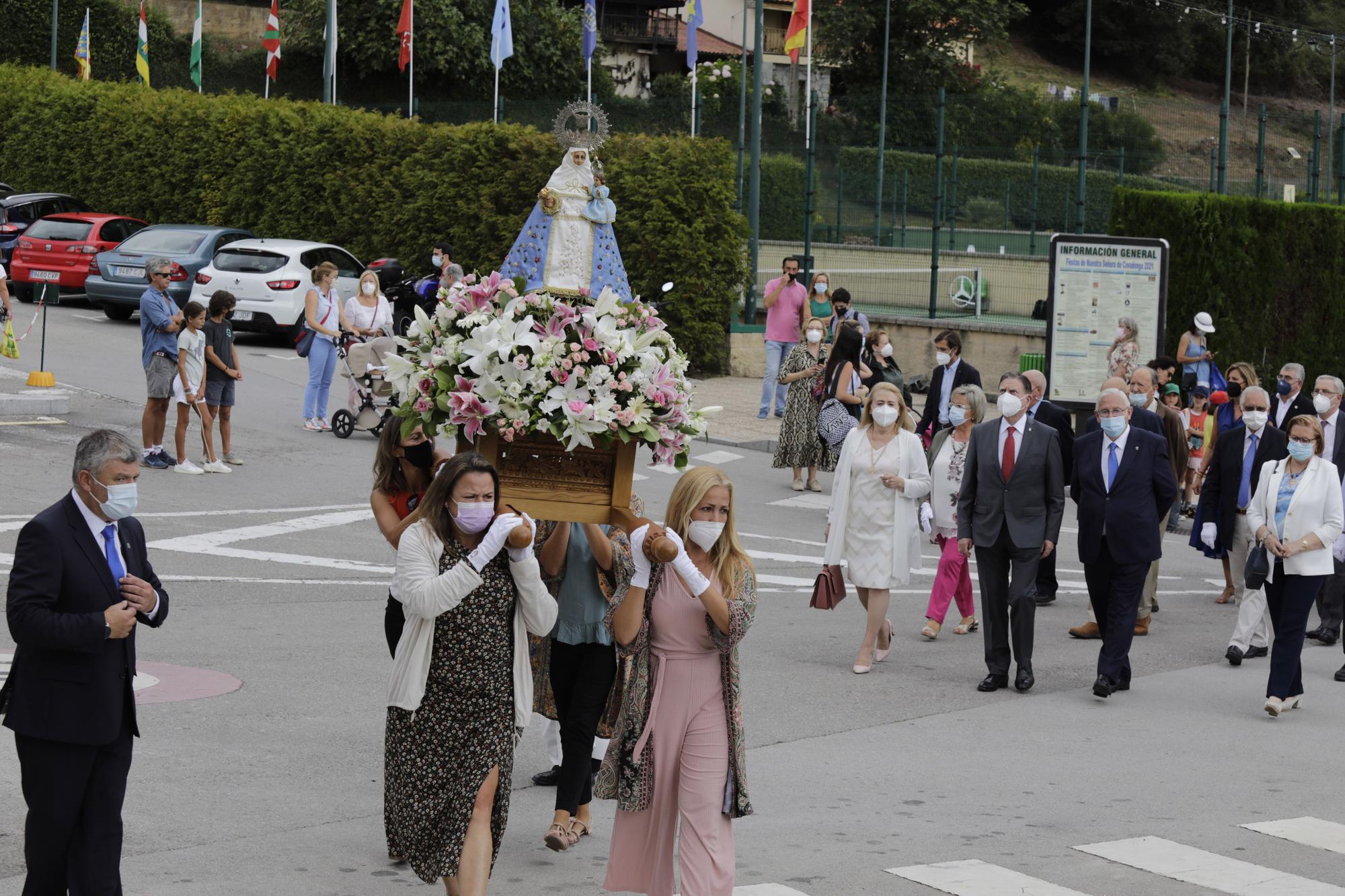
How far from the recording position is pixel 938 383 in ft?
52.1

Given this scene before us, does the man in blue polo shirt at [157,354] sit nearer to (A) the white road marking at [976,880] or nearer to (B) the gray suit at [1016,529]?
(B) the gray suit at [1016,529]

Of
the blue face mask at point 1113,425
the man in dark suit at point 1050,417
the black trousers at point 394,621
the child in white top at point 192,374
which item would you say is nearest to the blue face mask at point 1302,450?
the blue face mask at point 1113,425

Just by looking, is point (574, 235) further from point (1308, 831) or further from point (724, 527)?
point (724, 527)

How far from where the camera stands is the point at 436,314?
6863 millimetres

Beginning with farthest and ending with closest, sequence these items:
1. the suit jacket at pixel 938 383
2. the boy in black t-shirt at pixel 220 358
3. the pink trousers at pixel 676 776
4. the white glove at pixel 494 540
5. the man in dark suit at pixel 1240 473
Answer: the boy in black t-shirt at pixel 220 358
the suit jacket at pixel 938 383
the man in dark suit at pixel 1240 473
the pink trousers at pixel 676 776
the white glove at pixel 494 540

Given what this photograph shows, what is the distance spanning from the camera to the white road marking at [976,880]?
704 centimetres

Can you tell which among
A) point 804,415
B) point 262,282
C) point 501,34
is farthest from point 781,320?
point 501,34

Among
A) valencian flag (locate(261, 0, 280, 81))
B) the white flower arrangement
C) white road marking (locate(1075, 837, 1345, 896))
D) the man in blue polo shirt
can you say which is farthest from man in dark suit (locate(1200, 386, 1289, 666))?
valencian flag (locate(261, 0, 280, 81))

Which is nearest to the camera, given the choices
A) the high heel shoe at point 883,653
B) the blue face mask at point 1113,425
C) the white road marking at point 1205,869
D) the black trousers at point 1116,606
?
the white road marking at point 1205,869

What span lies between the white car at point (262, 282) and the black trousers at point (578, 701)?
18743 mm

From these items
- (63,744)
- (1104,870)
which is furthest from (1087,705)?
(63,744)

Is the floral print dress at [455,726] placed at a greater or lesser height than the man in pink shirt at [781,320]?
lesser

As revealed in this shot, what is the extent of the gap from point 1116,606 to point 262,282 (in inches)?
684

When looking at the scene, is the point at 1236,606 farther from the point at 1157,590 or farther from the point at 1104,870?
the point at 1104,870
